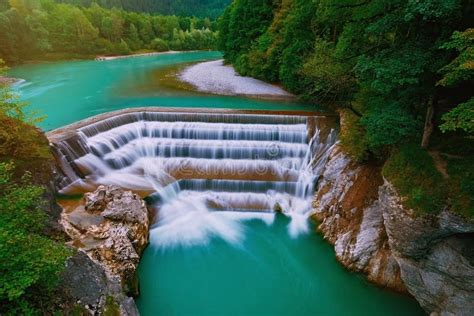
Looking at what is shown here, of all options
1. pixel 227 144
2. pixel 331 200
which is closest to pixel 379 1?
pixel 331 200

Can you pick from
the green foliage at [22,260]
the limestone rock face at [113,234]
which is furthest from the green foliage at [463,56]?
the limestone rock face at [113,234]

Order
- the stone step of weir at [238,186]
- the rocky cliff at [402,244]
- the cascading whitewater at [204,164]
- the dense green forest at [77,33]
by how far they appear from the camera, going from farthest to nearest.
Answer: the dense green forest at [77,33]
the stone step of weir at [238,186]
the cascading whitewater at [204,164]
the rocky cliff at [402,244]

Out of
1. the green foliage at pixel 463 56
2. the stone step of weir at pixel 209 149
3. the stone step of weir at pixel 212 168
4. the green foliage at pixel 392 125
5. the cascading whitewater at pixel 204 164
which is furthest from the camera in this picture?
the stone step of weir at pixel 209 149

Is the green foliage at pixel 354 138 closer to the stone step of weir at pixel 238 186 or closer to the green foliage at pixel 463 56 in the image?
the stone step of weir at pixel 238 186

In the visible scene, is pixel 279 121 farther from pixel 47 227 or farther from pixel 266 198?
pixel 47 227

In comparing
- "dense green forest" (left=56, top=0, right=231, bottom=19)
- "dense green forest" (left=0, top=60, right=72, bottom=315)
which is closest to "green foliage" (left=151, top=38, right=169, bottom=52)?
"dense green forest" (left=56, top=0, right=231, bottom=19)
